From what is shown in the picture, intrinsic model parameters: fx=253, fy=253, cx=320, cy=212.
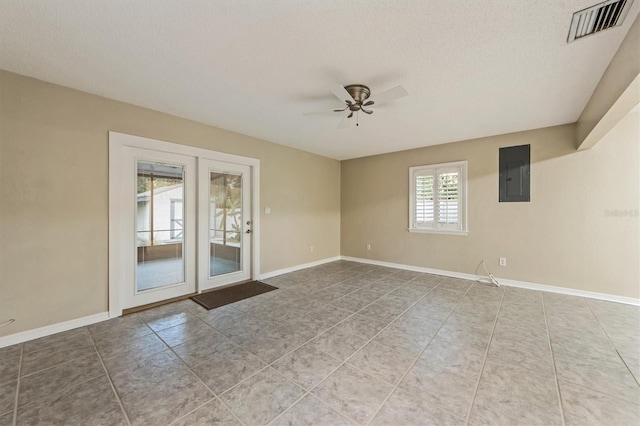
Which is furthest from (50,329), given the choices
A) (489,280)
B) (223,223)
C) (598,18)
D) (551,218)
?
(551,218)

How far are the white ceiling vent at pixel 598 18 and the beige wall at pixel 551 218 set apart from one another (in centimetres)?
264

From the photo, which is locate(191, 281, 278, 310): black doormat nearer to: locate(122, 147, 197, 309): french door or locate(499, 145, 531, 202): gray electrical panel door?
locate(122, 147, 197, 309): french door

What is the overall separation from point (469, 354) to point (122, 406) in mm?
2728

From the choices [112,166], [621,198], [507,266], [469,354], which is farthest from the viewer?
[507,266]

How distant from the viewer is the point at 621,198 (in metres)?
3.50

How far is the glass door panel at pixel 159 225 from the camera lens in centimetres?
337

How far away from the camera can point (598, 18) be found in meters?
1.76

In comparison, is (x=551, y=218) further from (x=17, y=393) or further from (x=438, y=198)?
(x=17, y=393)

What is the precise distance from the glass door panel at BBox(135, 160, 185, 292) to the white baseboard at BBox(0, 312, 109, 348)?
19.9 inches

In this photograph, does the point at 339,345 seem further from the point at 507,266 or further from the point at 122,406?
the point at 507,266

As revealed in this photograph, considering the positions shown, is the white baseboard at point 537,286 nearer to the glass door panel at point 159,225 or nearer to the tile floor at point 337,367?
the tile floor at point 337,367

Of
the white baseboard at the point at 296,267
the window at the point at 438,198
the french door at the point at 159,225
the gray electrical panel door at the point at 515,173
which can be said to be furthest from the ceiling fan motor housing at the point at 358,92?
the white baseboard at the point at 296,267

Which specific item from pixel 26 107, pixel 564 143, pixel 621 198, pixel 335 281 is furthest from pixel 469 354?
pixel 26 107

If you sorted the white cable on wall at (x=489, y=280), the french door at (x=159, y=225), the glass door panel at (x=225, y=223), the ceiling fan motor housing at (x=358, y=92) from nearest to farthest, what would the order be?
the ceiling fan motor housing at (x=358, y=92), the french door at (x=159, y=225), the glass door panel at (x=225, y=223), the white cable on wall at (x=489, y=280)
